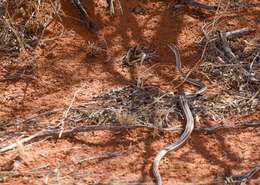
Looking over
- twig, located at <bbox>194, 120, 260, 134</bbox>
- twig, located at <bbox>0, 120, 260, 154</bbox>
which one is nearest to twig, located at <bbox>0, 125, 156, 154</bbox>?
twig, located at <bbox>0, 120, 260, 154</bbox>

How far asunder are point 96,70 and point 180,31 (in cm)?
81

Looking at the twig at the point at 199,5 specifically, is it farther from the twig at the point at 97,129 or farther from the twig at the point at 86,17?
the twig at the point at 97,129

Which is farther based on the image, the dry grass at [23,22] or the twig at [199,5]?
the twig at [199,5]

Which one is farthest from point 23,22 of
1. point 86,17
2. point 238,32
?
point 238,32

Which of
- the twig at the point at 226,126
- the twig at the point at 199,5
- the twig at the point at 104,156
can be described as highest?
the twig at the point at 199,5

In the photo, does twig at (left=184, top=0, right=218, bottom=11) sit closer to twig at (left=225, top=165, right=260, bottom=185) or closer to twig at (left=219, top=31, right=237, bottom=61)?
twig at (left=219, top=31, right=237, bottom=61)

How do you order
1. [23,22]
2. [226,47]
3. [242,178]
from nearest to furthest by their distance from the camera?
[242,178] < [226,47] < [23,22]

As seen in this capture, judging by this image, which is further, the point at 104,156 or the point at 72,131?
the point at 72,131

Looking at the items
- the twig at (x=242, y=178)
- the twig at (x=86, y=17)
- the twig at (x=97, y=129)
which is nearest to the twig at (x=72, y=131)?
the twig at (x=97, y=129)

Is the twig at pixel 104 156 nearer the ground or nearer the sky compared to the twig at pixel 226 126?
nearer the sky

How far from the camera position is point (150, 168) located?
9.09 ft

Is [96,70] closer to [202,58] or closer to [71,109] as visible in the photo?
[71,109]

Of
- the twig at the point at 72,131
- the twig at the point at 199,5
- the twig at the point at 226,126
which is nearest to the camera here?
the twig at the point at 72,131

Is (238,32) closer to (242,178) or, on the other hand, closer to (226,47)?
(226,47)
